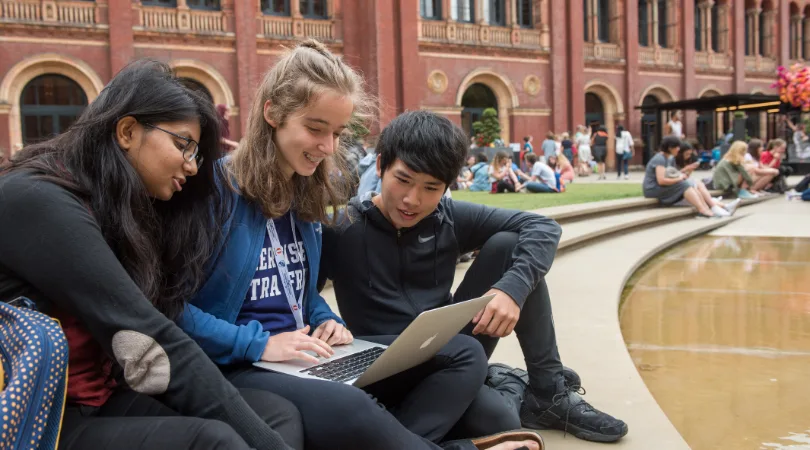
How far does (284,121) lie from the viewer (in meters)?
2.13

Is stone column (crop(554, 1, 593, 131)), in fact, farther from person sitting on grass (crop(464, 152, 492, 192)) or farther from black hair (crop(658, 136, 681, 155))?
black hair (crop(658, 136, 681, 155))

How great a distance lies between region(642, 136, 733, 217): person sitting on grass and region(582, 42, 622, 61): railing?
670 inches

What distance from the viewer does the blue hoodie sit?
1858 millimetres

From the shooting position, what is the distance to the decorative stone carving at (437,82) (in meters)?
22.4

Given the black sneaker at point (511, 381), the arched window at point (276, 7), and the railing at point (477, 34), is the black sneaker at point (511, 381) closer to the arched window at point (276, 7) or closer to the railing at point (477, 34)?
the arched window at point (276, 7)

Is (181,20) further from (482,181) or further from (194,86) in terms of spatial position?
(194,86)

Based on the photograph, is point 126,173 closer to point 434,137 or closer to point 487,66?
point 434,137

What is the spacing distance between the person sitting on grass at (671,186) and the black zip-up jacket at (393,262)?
26.3 ft

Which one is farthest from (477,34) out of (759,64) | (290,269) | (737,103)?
(290,269)

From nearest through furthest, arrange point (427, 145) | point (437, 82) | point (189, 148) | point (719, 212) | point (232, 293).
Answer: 1. point (189, 148)
2. point (232, 293)
3. point (427, 145)
4. point (719, 212)
5. point (437, 82)

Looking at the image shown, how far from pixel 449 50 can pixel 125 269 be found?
872 inches

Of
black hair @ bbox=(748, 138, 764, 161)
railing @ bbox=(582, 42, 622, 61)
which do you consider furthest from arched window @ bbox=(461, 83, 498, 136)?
black hair @ bbox=(748, 138, 764, 161)

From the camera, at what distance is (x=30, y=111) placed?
17750mm

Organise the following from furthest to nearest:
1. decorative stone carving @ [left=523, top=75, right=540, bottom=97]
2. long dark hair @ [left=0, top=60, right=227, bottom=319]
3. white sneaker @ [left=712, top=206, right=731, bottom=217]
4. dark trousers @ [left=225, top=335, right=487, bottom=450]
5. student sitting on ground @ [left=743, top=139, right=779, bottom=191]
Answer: decorative stone carving @ [left=523, top=75, right=540, bottom=97], student sitting on ground @ [left=743, top=139, right=779, bottom=191], white sneaker @ [left=712, top=206, right=731, bottom=217], dark trousers @ [left=225, top=335, right=487, bottom=450], long dark hair @ [left=0, top=60, right=227, bottom=319]
